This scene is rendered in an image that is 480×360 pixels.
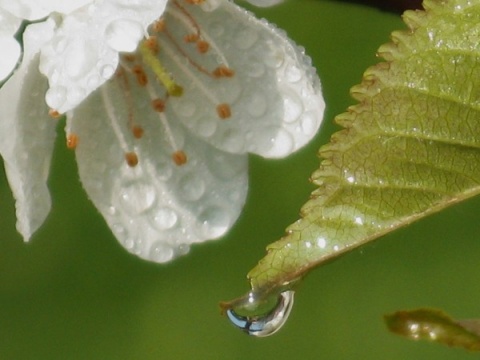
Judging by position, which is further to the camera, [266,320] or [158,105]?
[158,105]

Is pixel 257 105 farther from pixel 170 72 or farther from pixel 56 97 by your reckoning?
pixel 56 97

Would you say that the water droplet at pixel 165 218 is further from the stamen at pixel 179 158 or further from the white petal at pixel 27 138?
the white petal at pixel 27 138

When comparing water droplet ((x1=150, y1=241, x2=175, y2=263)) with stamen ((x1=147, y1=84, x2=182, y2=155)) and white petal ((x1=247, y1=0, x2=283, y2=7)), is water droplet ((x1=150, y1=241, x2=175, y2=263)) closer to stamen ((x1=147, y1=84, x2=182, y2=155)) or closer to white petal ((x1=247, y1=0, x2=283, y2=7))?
stamen ((x1=147, y1=84, x2=182, y2=155))

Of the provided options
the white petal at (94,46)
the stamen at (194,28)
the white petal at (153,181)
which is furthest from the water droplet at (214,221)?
the white petal at (94,46)

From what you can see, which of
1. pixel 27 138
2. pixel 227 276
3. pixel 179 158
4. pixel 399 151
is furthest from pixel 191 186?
pixel 227 276

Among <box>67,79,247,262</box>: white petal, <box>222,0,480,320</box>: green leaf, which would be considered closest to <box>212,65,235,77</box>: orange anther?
<box>67,79,247,262</box>: white petal

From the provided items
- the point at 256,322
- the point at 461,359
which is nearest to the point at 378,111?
the point at 256,322
